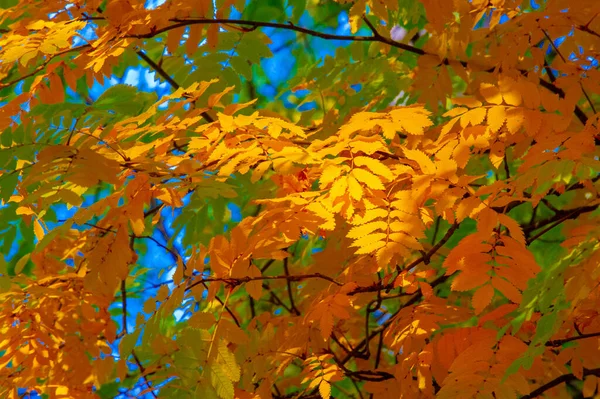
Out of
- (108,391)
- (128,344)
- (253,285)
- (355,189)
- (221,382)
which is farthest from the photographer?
(108,391)

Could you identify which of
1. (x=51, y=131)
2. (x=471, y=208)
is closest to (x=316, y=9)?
(x=51, y=131)

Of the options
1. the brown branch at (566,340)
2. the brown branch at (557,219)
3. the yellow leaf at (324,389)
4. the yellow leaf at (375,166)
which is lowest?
the brown branch at (566,340)

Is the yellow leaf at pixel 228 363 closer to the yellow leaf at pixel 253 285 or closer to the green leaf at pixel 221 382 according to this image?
the green leaf at pixel 221 382

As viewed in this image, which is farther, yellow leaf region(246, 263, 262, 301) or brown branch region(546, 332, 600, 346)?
yellow leaf region(246, 263, 262, 301)

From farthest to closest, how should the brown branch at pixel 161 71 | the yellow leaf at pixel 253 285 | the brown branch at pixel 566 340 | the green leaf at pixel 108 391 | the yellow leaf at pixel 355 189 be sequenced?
the green leaf at pixel 108 391 → the brown branch at pixel 161 71 → the yellow leaf at pixel 253 285 → the brown branch at pixel 566 340 → the yellow leaf at pixel 355 189

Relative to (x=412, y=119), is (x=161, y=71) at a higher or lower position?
higher

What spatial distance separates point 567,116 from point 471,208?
0.52 metres

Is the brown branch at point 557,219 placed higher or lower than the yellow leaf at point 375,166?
lower

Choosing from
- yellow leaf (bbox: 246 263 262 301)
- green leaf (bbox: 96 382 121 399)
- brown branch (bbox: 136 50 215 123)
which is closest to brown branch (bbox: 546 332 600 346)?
yellow leaf (bbox: 246 263 262 301)

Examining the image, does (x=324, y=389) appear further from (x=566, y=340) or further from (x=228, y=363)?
(x=566, y=340)

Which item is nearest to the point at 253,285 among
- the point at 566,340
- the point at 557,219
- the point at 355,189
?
the point at 355,189

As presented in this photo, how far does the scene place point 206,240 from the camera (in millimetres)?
3377

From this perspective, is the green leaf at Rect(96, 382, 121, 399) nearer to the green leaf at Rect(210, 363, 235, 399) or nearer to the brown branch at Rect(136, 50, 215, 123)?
the brown branch at Rect(136, 50, 215, 123)

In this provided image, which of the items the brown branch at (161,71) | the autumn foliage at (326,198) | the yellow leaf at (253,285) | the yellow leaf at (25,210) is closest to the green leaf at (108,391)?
the autumn foliage at (326,198)
